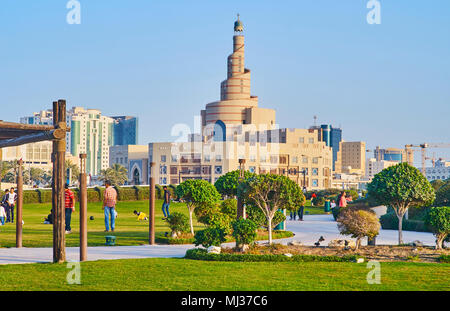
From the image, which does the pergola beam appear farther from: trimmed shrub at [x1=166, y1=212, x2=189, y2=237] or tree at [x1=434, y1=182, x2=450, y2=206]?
tree at [x1=434, y1=182, x2=450, y2=206]

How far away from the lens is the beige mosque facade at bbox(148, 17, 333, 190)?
5192 inches

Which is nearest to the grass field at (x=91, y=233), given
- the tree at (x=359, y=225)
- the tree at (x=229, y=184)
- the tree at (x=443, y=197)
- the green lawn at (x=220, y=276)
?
the tree at (x=229, y=184)

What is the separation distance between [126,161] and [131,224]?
489 feet

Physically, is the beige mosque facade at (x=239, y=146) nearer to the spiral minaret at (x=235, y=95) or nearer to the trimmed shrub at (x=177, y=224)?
the spiral minaret at (x=235, y=95)

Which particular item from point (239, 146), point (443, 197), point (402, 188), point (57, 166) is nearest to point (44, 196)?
point (443, 197)

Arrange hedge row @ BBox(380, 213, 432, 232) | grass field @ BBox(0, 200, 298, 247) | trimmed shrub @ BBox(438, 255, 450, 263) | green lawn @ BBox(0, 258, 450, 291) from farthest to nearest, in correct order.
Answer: hedge row @ BBox(380, 213, 432, 232) < grass field @ BBox(0, 200, 298, 247) < trimmed shrub @ BBox(438, 255, 450, 263) < green lawn @ BBox(0, 258, 450, 291)

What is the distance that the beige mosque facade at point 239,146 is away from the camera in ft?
433

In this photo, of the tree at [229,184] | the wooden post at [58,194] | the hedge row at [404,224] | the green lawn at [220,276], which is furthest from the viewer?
the hedge row at [404,224]

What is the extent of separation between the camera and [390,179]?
2114 cm

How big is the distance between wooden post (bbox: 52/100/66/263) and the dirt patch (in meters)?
4.62

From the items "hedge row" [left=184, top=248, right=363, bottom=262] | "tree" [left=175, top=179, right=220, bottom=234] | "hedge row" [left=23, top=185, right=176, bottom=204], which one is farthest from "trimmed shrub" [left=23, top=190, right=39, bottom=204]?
"hedge row" [left=184, top=248, right=363, bottom=262]

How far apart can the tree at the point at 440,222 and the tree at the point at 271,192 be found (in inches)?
154

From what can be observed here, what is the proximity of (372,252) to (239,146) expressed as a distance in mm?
114395
